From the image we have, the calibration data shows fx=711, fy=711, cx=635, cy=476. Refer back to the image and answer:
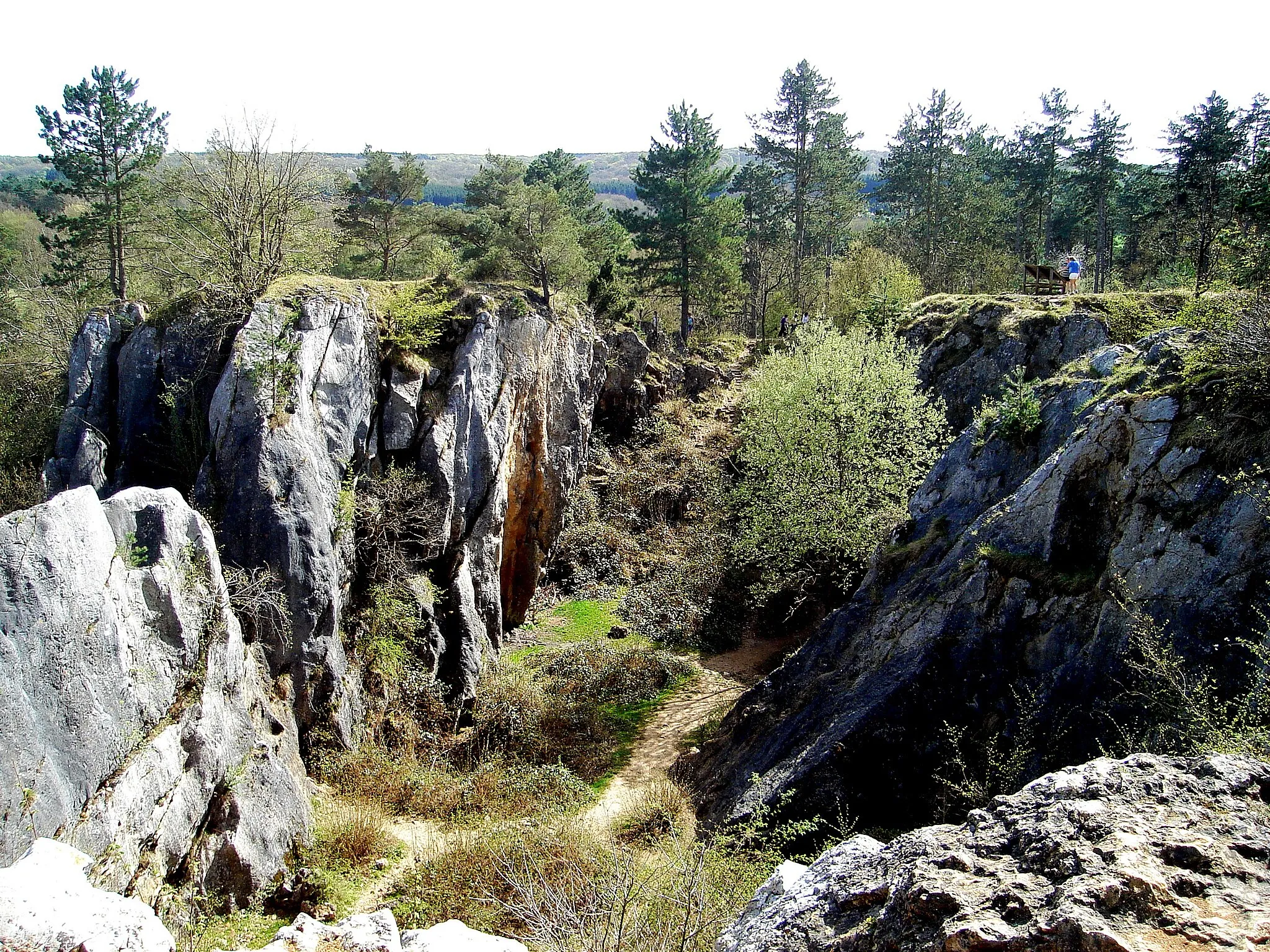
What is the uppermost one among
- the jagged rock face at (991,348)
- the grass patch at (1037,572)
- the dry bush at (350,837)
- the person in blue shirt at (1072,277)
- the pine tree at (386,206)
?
the pine tree at (386,206)

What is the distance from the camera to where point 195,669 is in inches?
385

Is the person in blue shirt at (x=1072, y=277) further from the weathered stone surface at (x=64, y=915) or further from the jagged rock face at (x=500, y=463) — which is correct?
the weathered stone surface at (x=64, y=915)

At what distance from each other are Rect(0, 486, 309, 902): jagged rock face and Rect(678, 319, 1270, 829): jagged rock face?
7.16 meters

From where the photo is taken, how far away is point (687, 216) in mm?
36406

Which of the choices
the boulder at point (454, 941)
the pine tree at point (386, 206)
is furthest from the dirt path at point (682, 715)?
the pine tree at point (386, 206)

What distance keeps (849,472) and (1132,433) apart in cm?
966

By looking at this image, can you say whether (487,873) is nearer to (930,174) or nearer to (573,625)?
(573,625)

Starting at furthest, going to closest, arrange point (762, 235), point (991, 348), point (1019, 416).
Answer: point (762, 235), point (991, 348), point (1019, 416)

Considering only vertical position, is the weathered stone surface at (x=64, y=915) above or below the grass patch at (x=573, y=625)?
above

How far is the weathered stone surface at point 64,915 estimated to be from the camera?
445 centimetres

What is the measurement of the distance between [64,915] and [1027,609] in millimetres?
10568

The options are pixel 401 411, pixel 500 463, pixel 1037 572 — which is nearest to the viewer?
pixel 1037 572

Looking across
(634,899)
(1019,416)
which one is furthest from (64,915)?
(1019,416)

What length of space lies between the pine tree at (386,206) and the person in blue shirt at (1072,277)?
25.8 metres
